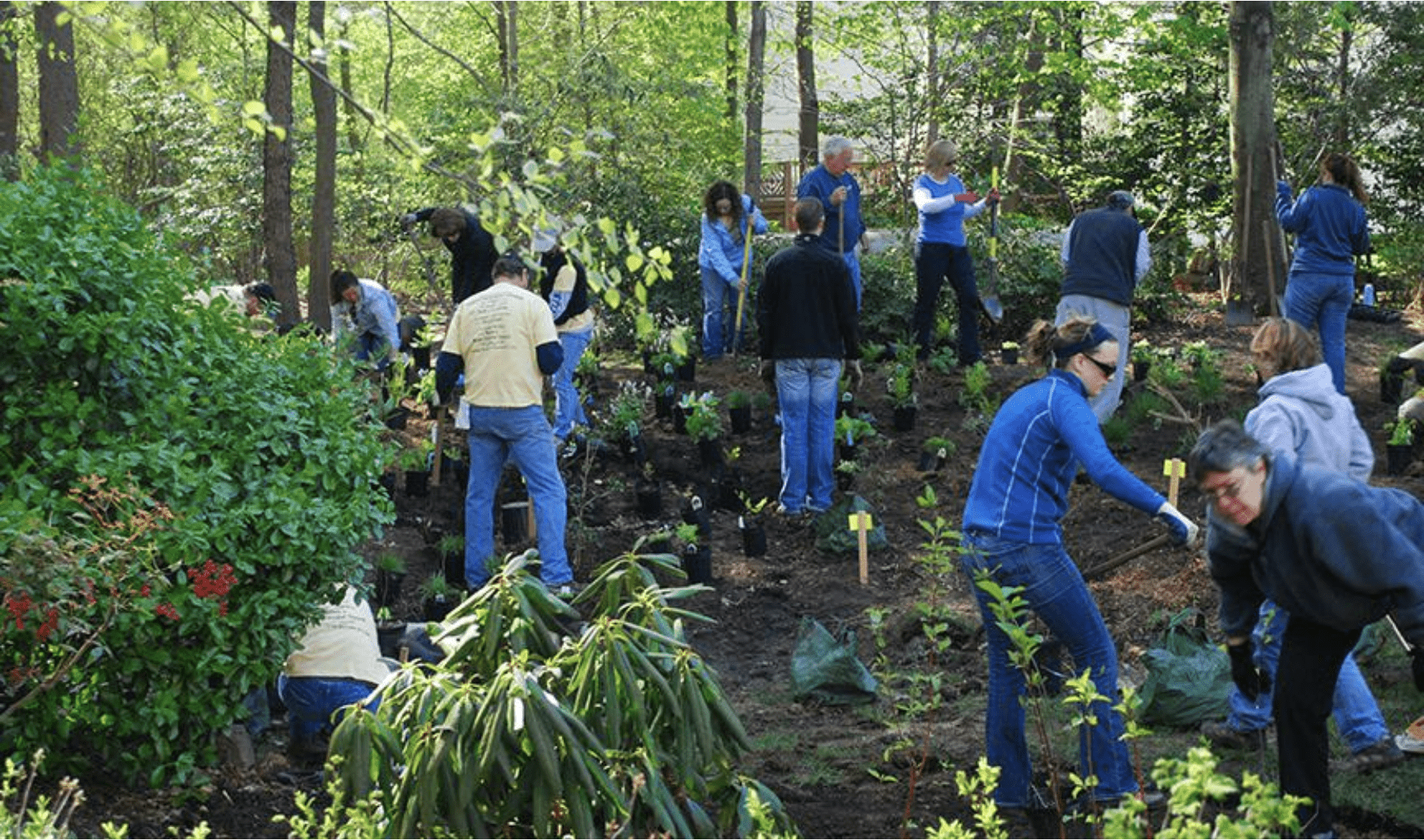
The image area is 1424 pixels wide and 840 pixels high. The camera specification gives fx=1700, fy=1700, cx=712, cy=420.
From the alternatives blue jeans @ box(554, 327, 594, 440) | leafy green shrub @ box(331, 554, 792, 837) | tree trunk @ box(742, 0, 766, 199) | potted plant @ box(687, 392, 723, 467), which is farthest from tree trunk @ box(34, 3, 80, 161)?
leafy green shrub @ box(331, 554, 792, 837)

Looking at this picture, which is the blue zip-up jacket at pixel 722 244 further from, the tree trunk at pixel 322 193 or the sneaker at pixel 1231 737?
the sneaker at pixel 1231 737

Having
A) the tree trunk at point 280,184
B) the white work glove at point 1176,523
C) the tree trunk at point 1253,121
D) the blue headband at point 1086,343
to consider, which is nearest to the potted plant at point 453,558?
the blue headband at point 1086,343

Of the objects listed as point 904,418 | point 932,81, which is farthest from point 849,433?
point 932,81

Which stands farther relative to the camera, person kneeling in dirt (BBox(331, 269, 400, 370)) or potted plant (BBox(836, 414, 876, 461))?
person kneeling in dirt (BBox(331, 269, 400, 370))

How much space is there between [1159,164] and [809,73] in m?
5.88

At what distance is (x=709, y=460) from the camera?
12.0 meters

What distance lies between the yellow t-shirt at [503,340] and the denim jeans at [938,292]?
4964 mm

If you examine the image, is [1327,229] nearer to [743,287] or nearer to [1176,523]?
[743,287]

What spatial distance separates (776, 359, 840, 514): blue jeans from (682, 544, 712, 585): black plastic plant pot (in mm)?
1184

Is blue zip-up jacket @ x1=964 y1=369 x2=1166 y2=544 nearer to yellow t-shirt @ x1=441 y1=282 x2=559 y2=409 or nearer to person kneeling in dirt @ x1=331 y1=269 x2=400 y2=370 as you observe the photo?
yellow t-shirt @ x1=441 y1=282 x2=559 y2=409

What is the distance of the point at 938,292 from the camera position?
1375 cm

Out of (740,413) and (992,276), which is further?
(992,276)

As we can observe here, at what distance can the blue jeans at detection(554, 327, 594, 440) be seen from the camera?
37.0ft

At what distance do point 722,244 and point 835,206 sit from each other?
5.34 feet
